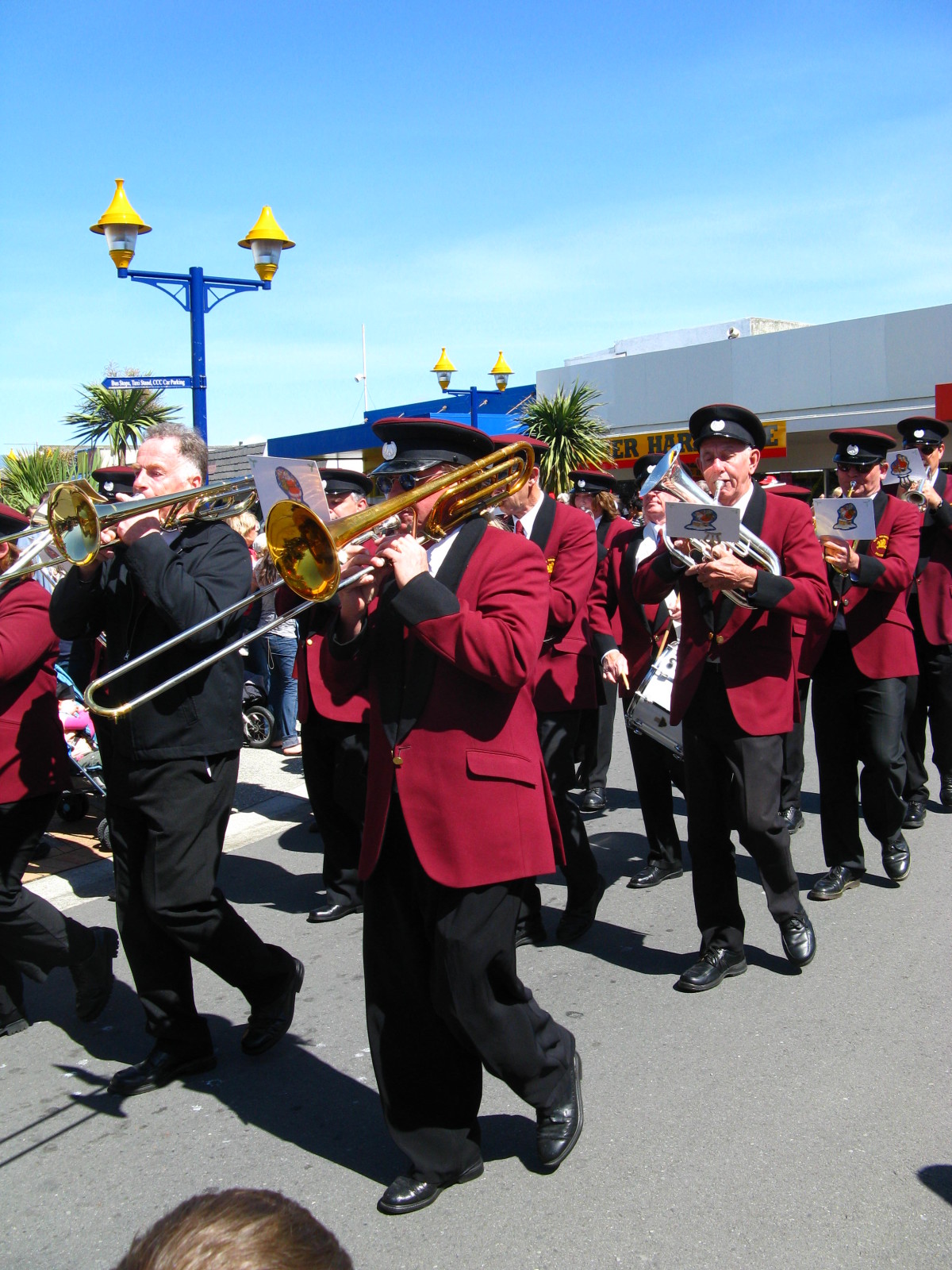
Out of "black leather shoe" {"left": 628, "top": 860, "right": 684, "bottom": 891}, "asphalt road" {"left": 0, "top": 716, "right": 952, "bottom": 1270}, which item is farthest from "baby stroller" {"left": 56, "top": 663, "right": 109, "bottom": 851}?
"black leather shoe" {"left": 628, "top": 860, "right": 684, "bottom": 891}

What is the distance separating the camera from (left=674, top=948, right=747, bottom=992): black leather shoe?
4.35 meters

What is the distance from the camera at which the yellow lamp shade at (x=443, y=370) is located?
18.2 m

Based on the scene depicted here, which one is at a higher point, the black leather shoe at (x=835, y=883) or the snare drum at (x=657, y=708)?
the snare drum at (x=657, y=708)

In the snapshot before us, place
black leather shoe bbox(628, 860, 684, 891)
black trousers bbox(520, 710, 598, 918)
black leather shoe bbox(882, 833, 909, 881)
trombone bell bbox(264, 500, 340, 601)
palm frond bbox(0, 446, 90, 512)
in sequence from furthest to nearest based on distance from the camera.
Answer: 1. palm frond bbox(0, 446, 90, 512)
2. black leather shoe bbox(628, 860, 684, 891)
3. black leather shoe bbox(882, 833, 909, 881)
4. black trousers bbox(520, 710, 598, 918)
5. trombone bell bbox(264, 500, 340, 601)

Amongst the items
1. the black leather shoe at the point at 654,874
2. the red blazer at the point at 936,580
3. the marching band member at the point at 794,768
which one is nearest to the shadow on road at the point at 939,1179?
the black leather shoe at the point at 654,874

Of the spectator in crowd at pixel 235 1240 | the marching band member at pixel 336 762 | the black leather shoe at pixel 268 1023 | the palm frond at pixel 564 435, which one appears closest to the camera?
the spectator in crowd at pixel 235 1240

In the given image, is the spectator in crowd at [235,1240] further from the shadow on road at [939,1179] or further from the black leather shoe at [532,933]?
the black leather shoe at [532,933]

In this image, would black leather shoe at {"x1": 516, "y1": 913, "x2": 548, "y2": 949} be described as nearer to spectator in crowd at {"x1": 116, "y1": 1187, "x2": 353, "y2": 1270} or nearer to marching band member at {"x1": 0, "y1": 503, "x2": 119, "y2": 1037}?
marching band member at {"x1": 0, "y1": 503, "x2": 119, "y2": 1037}

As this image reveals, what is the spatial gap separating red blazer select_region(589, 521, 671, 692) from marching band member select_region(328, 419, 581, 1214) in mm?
2896

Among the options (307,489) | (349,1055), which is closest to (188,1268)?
(307,489)

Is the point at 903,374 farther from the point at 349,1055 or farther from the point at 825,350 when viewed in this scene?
the point at 349,1055

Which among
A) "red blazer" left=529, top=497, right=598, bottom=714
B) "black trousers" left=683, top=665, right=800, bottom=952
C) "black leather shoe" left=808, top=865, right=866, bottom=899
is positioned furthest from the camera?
"black leather shoe" left=808, top=865, right=866, bottom=899

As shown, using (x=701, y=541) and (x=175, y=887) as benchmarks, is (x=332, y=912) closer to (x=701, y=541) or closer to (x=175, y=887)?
(x=175, y=887)

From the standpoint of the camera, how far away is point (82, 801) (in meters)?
7.16
